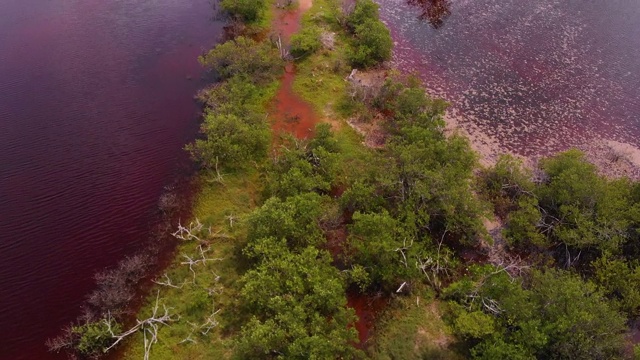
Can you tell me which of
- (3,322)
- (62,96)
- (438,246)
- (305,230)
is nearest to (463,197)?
A: (438,246)

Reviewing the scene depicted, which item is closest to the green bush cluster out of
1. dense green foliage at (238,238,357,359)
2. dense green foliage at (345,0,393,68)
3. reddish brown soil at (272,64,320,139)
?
reddish brown soil at (272,64,320,139)

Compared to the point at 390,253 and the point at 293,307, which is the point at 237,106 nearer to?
the point at 390,253

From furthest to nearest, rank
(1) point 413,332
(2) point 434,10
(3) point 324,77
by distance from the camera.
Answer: (2) point 434,10, (3) point 324,77, (1) point 413,332

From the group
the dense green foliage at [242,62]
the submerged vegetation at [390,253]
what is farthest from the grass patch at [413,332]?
the dense green foliage at [242,62]

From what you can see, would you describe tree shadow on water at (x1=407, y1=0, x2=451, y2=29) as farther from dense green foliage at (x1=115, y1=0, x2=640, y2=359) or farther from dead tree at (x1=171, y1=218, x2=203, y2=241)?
dead tree at (x1=171, y1=218, x2=203, y2=241)

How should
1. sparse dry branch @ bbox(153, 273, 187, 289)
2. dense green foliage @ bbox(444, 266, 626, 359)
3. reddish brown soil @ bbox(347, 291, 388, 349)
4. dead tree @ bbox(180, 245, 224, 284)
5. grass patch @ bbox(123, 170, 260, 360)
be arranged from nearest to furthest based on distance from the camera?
dense green foliage @ bbox(444, 266, 626, 359), grass patch @ bbox(123, 170, 260, 360), reddish brown soil @ bbox(347, 291, 388, 349), sparse dry branch @ bbox(153, 273, 187, 289), dead tree @ bbox(180, 245, 224, 284)

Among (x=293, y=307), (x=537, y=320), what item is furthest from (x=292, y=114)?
(x=537, y=320)
